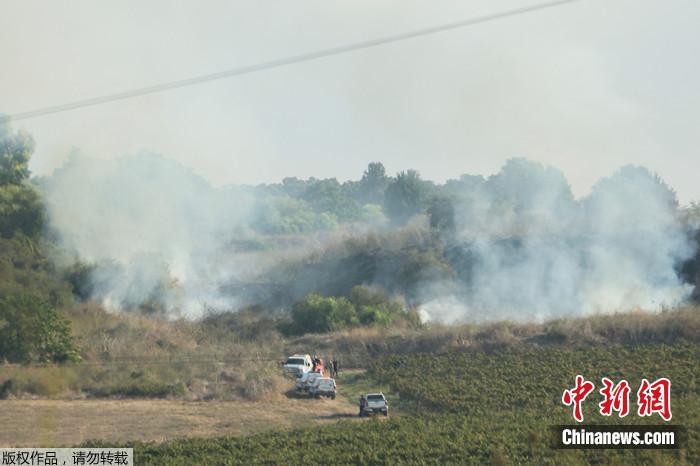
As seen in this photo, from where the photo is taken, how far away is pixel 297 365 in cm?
5403

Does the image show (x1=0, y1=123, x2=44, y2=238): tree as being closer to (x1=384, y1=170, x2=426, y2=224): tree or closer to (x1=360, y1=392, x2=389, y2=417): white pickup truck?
(x1=360, y1=392, x2=389, y2=417): white pickup truck

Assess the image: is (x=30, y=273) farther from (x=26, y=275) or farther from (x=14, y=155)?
(x=14, y=155)

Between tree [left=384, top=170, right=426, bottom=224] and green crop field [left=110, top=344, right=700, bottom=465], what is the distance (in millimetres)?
84971

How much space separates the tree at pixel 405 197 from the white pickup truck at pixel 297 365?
8657 centimetres

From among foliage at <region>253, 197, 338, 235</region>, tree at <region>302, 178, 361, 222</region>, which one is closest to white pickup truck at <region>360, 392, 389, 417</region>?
foliage at <region>253, 197, 338, 235</region>

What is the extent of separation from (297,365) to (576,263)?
2907 cm

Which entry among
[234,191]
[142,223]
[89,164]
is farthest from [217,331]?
[234,191]

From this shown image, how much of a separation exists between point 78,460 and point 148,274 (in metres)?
42.1

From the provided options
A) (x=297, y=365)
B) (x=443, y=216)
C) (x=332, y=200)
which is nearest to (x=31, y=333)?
(x=297, y=365)

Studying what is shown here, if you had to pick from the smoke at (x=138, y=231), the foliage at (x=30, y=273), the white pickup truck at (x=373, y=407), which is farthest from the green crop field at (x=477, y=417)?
the smoke at (x=138, y=231)

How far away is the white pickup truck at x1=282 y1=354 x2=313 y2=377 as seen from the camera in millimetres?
53375

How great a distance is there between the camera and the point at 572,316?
228 feet

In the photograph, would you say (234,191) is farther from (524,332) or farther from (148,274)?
(524,332)

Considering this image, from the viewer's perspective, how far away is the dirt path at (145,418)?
1570 inches
